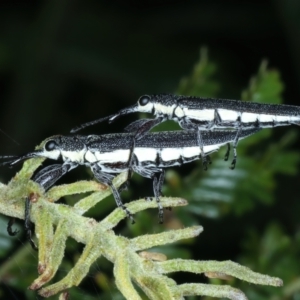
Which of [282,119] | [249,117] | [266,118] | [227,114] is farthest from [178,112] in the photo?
[282,119]

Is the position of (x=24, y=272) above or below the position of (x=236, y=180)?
below

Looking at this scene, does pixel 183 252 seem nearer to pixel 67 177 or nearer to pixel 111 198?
pixel 111 198

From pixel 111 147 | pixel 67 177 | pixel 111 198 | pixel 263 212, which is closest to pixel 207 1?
pixel 263 212

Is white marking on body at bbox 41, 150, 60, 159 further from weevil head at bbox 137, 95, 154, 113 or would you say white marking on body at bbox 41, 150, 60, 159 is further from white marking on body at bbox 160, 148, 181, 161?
weevil head at bbox 137, 95, 154, 113

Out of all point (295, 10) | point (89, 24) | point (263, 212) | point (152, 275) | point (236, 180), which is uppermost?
point (295, 10)

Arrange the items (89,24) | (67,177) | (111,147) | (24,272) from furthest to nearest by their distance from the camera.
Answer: (89,24)
(67,177)
(24,272)
(111,147)
